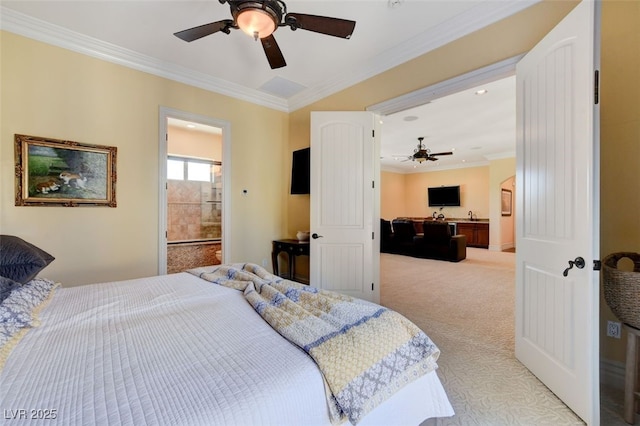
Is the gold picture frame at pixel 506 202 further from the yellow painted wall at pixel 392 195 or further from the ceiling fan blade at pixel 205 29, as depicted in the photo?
the ceiling fan blade at pixel 205 29

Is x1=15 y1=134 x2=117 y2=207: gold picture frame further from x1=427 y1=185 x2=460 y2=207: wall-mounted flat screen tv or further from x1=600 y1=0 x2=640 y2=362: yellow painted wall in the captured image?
x1=427 y1=185 x2=460 y2=207: wall-mounted flat screen tv

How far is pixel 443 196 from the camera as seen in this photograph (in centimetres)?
998

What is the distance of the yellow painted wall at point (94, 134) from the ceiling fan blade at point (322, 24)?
7.24 ft

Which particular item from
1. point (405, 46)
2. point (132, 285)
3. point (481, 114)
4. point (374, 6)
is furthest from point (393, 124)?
point (132, 285)

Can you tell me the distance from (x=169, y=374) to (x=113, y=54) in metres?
3.54

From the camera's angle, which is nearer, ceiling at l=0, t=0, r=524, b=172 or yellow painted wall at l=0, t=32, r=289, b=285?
ceiling at l=0, t=0, r=524, b=172

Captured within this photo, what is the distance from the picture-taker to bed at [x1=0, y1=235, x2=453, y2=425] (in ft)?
2.48

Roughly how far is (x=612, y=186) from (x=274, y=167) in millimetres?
3761

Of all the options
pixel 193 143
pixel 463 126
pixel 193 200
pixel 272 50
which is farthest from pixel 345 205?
pixel 193 143

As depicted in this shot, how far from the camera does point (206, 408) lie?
0.75 metres

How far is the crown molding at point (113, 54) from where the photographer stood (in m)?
2.54

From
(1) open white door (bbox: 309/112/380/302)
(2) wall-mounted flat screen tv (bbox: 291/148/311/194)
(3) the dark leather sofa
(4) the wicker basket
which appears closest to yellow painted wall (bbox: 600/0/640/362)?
(4) the wicker basket

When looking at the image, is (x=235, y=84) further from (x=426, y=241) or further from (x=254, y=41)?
(x=426, y=241)

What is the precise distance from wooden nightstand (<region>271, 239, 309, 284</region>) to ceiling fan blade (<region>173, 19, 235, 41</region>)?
2.57 m
